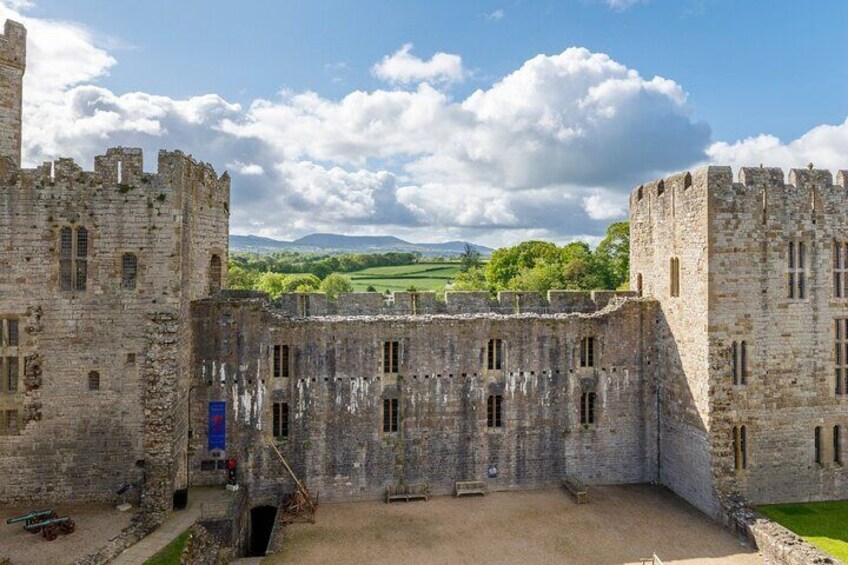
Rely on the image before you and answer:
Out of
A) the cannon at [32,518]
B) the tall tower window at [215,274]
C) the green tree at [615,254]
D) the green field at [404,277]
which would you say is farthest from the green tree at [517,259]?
the cannon at [32,518]

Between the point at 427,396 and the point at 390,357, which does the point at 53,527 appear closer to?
the point at 390,357

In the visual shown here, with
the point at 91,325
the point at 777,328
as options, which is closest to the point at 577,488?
the point at 777,328

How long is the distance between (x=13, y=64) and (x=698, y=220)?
2760 centimetres

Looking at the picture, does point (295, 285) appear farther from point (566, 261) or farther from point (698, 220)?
point (698, 220)

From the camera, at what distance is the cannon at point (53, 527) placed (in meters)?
16.4

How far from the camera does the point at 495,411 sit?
22.5 meters

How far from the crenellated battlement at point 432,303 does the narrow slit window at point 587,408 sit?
380cm

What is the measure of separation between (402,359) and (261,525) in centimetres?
876

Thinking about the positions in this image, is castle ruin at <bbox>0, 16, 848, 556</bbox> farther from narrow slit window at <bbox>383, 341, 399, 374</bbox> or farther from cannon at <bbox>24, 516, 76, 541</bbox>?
cannon at <bbox>24, 516, 76, 541</bbox>

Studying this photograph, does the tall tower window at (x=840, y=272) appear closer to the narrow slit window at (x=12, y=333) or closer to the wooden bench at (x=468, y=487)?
the wooden bench at (x=468, y=487)

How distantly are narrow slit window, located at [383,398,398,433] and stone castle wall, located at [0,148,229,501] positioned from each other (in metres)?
7.76

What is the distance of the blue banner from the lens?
21016 millimetres

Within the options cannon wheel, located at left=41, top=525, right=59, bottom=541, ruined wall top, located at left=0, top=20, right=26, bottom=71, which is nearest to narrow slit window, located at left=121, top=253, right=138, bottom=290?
cannon wheel, located at left=41, top=525, right=59, bottom=541

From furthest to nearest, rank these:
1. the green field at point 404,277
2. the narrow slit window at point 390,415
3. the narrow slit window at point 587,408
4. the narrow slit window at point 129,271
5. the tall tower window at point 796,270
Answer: the green field at point 404,277 < the narrow slit window at point 587,408 < the narrow slit window at point 390,415 < the tall tower window at point 796,270 < the narrow slit window at point 129,271
